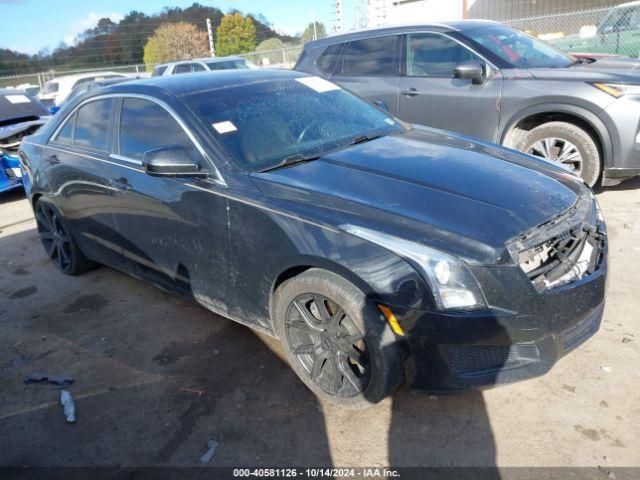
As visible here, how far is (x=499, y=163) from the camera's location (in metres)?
3.11

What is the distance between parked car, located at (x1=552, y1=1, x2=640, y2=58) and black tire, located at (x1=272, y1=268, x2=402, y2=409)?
36.7 feet

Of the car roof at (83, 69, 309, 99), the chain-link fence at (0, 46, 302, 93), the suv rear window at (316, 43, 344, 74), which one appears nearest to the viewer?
the car roof at (83, 69, 309, 99)

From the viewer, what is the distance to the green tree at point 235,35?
151 ft

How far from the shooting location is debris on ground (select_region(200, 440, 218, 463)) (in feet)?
8.41

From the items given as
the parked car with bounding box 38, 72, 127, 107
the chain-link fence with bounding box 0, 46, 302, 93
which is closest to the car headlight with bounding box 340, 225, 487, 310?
the parked car with bounding box 38, 72, 127, 107

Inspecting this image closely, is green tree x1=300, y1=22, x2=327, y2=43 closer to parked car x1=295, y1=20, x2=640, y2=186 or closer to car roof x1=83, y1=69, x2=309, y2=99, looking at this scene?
parked car x1=295, y1=20, x2=640, y2=186

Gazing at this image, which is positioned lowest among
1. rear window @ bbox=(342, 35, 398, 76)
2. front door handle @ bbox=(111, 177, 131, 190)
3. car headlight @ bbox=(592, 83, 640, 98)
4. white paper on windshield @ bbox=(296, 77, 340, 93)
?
front door handle @ bbox=(111, 177, 131, 190)

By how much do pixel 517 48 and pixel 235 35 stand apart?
4644 centimetres

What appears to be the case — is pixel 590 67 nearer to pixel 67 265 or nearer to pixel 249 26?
pixel 67 265

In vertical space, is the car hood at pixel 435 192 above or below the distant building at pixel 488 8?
below

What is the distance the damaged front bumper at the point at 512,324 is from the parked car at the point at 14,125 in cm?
673

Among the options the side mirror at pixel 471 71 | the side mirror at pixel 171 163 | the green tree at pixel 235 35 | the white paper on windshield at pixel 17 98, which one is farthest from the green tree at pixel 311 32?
the side mirror at pixel 171 163

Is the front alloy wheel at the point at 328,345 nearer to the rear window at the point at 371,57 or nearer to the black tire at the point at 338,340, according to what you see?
the black tire at the point at 338,340

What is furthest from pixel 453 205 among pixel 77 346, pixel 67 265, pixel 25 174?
pixel 25 174
